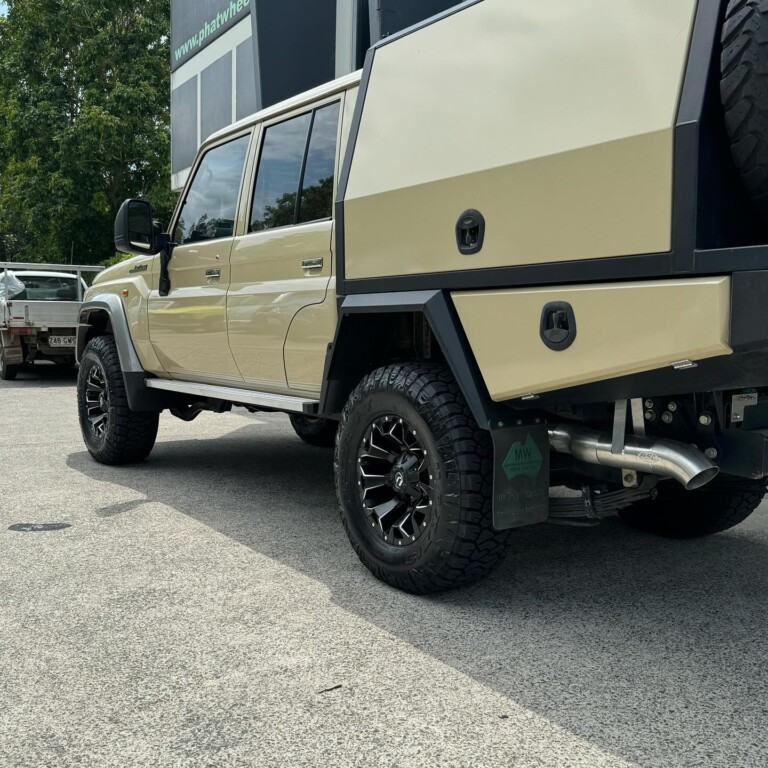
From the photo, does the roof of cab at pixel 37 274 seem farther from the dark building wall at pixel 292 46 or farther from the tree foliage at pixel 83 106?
the tree foliage at pixel 83 106

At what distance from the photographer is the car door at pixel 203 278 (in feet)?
16.1

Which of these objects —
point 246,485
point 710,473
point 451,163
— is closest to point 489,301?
point 451,163

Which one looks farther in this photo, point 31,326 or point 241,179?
point 31,326

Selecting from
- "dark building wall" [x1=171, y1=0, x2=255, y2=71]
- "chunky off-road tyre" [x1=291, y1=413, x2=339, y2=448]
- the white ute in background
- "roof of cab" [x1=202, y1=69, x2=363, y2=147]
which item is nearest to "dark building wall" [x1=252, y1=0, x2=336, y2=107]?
"dark building wall" [x1=171, y1=0, x2=255, y2=71]

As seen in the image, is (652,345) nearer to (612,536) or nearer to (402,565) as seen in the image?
(402,565)

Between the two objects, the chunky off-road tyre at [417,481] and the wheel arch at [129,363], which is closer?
the chunky off-road tyre at [417,481]

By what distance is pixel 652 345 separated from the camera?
2.53 m

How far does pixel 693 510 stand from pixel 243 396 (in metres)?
2.36

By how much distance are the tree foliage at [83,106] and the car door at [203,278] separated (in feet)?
56.6

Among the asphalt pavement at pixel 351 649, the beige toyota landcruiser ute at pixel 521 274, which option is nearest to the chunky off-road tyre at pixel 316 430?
the asphalt pavement at pixel 351 649

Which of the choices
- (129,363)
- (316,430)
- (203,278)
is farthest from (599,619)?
(316,430)

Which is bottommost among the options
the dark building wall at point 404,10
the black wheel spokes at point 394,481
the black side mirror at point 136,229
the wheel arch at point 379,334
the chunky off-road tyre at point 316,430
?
the chunky off-road tyre at point 316,430

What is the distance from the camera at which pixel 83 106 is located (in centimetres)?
2191

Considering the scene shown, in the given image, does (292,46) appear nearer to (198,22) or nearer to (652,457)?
(198,22)
